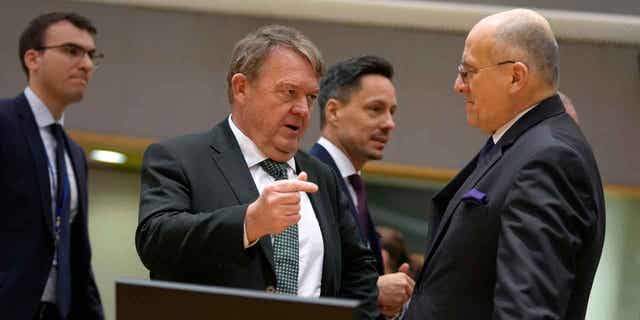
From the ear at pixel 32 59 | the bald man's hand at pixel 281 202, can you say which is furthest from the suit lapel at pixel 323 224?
the ear at pixel 32 59

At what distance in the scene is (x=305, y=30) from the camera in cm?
610

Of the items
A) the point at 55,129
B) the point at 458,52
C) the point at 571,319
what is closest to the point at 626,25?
the point at 458,52

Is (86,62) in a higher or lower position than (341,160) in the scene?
higher

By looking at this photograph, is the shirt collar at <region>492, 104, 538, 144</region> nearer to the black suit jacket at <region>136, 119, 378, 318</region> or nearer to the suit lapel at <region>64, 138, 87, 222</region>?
the black suit jacket at <region>136, 119, 378, 318</region>

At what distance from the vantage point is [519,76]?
273cm

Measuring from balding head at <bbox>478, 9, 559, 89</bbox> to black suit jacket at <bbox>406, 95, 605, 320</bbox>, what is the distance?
0.08 meters

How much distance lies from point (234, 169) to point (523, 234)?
0.83 meters

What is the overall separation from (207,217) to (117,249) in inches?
177

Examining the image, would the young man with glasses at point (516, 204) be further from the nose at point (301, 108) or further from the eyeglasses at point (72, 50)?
the eyeglasses at point (72, 50)

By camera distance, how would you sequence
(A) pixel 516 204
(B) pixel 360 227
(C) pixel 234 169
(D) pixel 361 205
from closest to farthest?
1. (A) pixel 516 204
2. (C) pixel 234 169
3. (B) pixel 360 227
4. (D) pixel 361 205

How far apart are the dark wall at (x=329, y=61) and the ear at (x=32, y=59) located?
4.80 feet

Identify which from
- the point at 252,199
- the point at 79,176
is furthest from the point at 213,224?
the point at 79,176

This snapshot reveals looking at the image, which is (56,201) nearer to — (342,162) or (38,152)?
(38,152)

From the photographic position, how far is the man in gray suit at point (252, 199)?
2596mm
